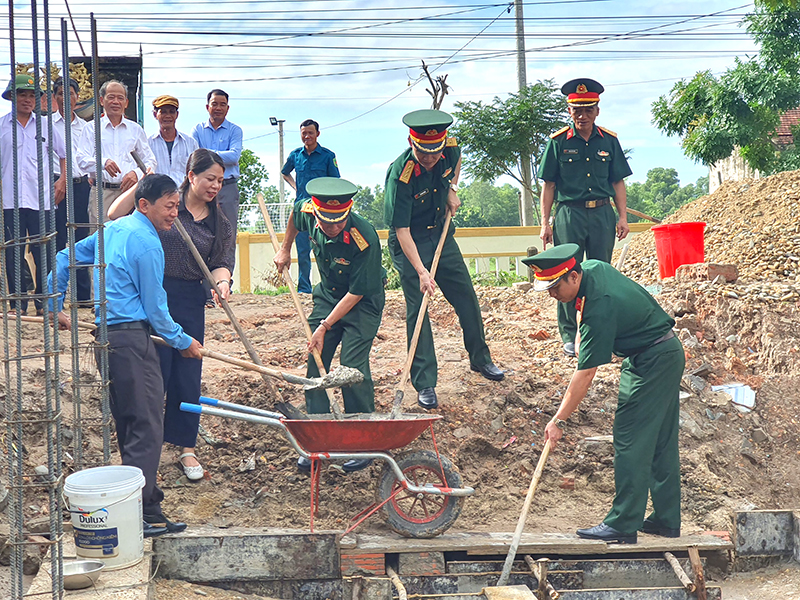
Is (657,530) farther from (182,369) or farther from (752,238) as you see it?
(752,238)

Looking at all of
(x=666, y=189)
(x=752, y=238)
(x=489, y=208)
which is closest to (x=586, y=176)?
(x=752, y=238)

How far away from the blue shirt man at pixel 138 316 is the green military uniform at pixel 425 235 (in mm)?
1964

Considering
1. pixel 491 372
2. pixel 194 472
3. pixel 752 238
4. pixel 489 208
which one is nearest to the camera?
pixel 194 472

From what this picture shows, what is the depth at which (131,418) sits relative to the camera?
14.5ft

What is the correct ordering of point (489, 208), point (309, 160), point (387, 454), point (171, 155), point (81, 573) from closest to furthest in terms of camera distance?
point (81, 573), point (387, 454), point (171, 155), point (309, 160), point (489, 208)

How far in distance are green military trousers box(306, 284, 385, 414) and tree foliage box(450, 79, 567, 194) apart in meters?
17.2

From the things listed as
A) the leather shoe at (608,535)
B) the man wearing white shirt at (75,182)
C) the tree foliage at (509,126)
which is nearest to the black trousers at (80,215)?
the man wearing white shirt at (75,182)

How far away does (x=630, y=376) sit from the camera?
5.17 metres

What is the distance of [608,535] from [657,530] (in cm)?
43

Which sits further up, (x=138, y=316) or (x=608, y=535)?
(x=138, y=316)

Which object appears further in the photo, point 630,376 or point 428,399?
point 428,399

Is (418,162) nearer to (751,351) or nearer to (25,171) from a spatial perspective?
(25,171)

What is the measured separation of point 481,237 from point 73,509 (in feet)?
51.5

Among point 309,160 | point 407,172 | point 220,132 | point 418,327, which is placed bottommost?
point 418,327
